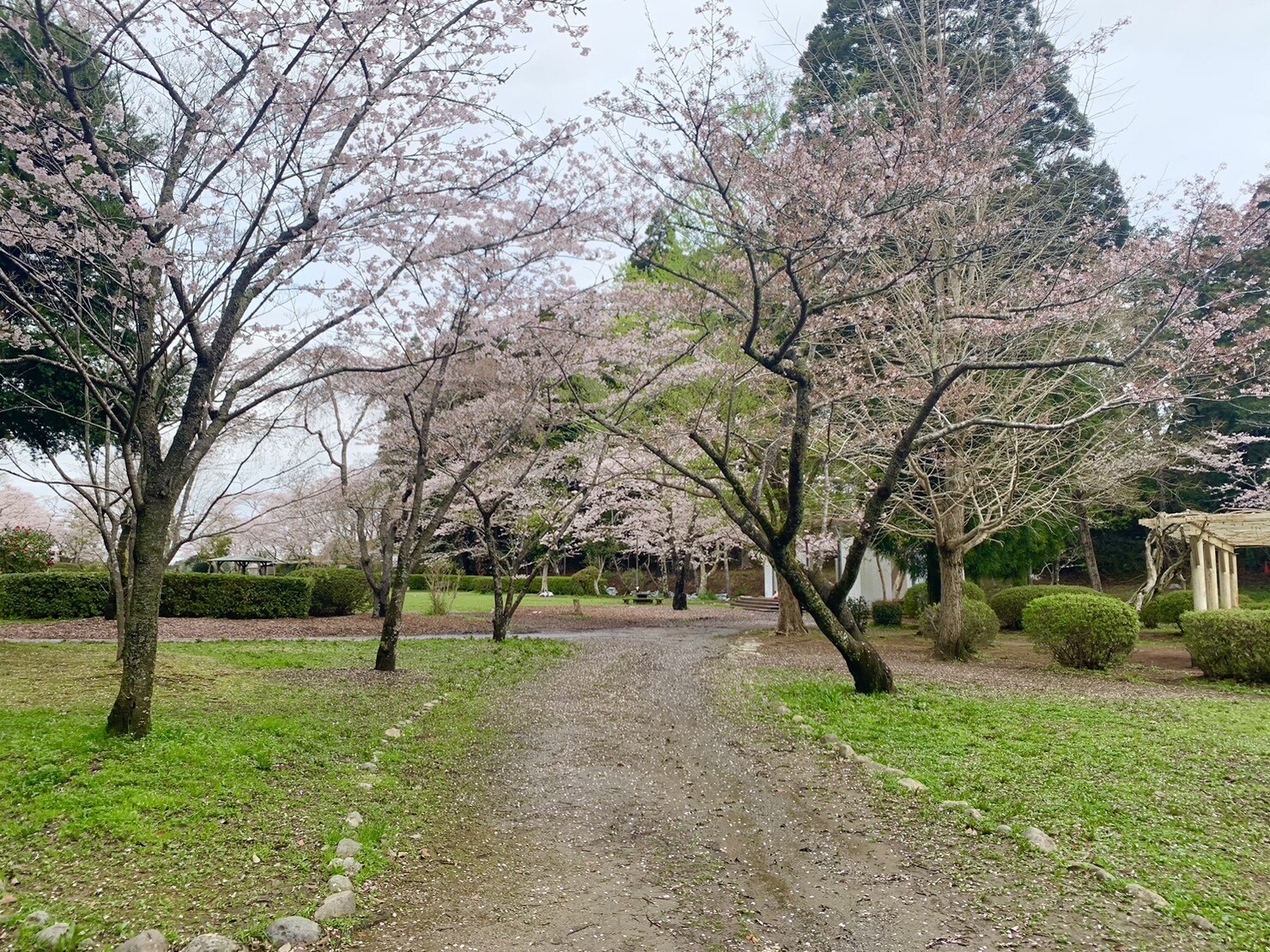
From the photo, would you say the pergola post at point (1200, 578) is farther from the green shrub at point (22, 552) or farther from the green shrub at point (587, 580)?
the green shrub at point (587, 580)

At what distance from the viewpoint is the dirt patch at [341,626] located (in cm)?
1281

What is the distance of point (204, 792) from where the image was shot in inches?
169

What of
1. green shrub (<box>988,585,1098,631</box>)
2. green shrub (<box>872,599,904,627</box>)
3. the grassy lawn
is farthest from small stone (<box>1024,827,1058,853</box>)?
green shrub (<box>872,599,904,627</box>)

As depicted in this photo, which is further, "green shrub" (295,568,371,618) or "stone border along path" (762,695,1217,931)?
"green shrub" (295,568,371,618)

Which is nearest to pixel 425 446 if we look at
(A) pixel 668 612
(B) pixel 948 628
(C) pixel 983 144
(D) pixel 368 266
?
(D) pixel 368 266

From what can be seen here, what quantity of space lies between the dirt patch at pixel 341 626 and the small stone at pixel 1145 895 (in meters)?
13.0

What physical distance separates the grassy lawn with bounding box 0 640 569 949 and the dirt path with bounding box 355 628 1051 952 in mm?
498

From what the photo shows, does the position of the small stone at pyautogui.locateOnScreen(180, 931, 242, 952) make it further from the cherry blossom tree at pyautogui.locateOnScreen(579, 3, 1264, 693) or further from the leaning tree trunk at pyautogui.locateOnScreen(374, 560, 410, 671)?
the leaning tree trunk at pyautogui.locateOnScreen(374, 560, 410, 671)

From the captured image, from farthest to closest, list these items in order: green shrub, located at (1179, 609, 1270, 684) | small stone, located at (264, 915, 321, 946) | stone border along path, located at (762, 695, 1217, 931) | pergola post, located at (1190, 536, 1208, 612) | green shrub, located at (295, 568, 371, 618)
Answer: green shrub, located at (295, 568, 371, 618)
pergola post, located at (1190, 536, 1208, 612)
green shrub, located at (1179, 609, 1270, 684)
stone border along path, located at (762, 695, 1217, 931)
small stone, located at (264, 915, 321, 946)

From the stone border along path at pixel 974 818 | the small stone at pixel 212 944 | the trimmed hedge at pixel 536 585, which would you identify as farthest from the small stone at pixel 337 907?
the trimmed hedge at pixel 536 585

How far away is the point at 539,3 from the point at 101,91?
13.3 feet

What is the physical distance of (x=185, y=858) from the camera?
139 inches

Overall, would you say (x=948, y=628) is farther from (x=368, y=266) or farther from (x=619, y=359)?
(x=368, y=266)

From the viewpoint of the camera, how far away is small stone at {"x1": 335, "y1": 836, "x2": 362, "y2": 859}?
12.3 ft
